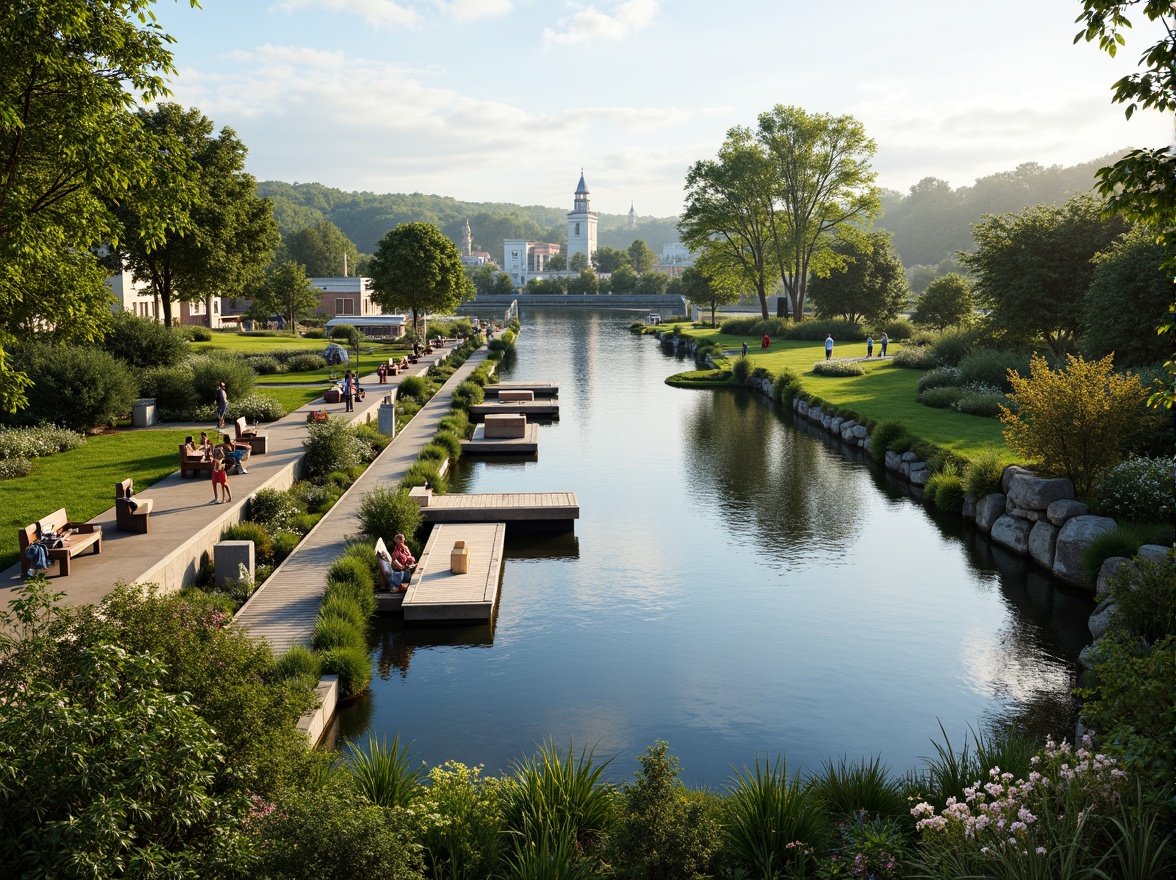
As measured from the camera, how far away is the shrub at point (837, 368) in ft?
145

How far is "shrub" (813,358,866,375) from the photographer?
44156 millimetres

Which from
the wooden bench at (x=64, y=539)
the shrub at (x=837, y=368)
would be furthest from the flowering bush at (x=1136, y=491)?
the shrub at (x=837, y=368)

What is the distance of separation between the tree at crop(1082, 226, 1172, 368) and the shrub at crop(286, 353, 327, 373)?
116ft

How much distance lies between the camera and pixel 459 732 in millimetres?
11883

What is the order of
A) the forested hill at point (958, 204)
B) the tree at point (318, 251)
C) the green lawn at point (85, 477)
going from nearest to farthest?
1. the green lawn at point (85, 477)
2. the tree at point (318, 251)
3. the forested hill at point (958, 204)

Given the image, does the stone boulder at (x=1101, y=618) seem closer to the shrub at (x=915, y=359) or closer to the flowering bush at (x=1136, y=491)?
the flowering bush at (x=1136, y=491)

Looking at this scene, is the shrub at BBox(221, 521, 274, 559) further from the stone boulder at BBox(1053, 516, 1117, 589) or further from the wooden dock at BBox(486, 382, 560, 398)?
the wooden dock at BBox(486, 382, 560, 398)

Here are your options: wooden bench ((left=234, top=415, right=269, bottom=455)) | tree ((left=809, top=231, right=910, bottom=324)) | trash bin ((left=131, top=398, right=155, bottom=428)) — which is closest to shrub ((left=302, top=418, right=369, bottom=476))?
wooden bench ((left=234, top=415, right=269, bottom=455))

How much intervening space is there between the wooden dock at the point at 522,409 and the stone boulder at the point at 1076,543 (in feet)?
74.9

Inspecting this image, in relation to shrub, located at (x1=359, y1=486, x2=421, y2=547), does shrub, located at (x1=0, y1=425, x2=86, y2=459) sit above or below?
above

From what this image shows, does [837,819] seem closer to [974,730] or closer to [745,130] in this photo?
[974,730]

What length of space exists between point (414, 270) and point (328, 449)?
4340cm

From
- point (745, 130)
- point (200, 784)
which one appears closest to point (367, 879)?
point (200, 784)

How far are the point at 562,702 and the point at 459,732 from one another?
157 centimetres
